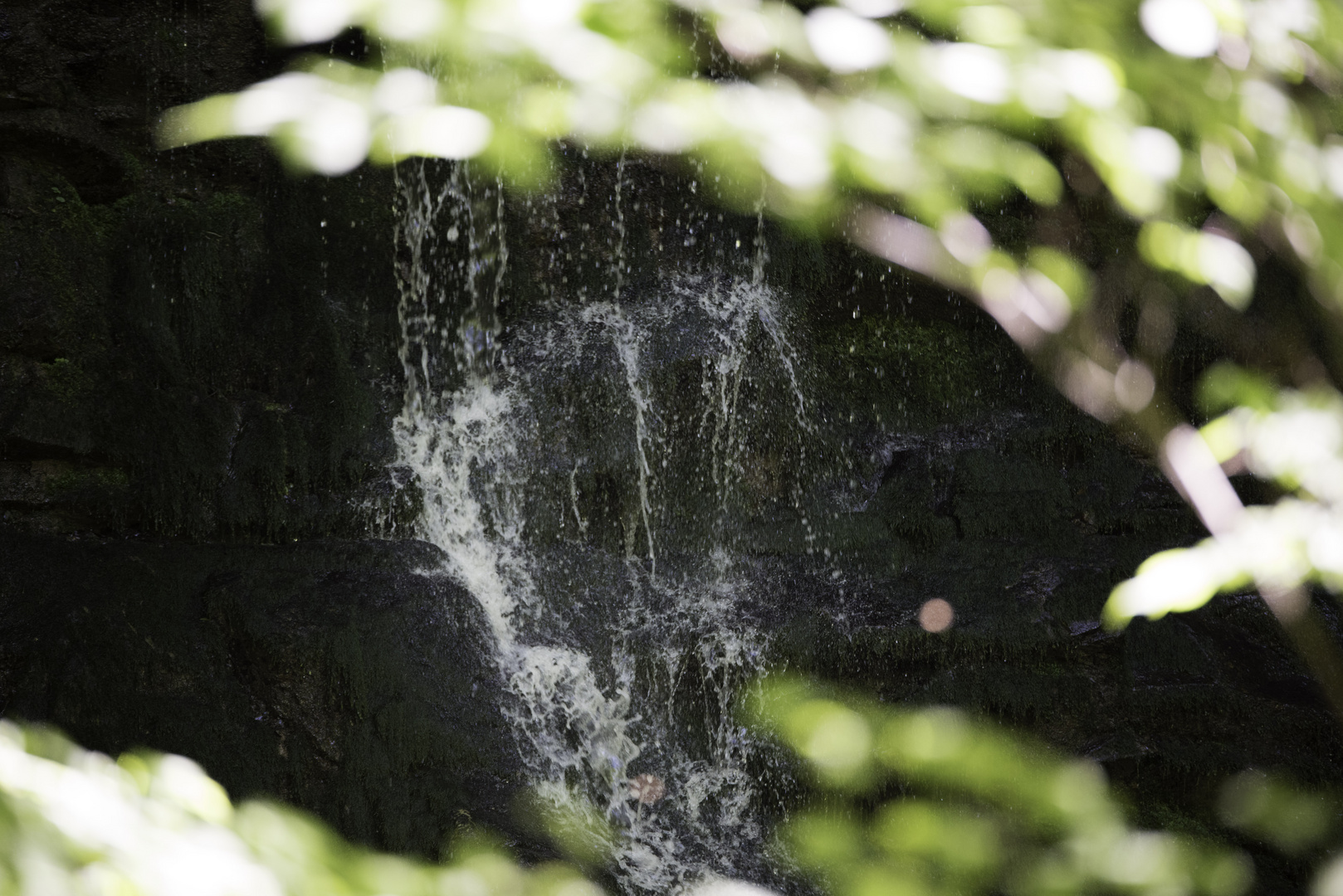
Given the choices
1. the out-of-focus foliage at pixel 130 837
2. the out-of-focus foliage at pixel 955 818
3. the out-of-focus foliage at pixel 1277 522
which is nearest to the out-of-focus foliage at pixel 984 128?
the out-of-focus foliage at pixel 1277 522

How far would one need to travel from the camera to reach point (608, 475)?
12.0 ft

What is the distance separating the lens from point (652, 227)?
3918mm

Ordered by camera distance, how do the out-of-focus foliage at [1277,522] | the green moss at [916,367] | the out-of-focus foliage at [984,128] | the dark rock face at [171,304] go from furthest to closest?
1. the green moss at [916,367]
2. the dark rock face at [171,304]
3. the out-of-focus foliage at [1277,522]
4. the out-of-focus foliage at [984,128]

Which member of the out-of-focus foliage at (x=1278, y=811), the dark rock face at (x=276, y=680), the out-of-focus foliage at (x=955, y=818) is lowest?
the dark rock face at (x=276, y=680)

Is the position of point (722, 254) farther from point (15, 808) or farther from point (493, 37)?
point (15, 808)

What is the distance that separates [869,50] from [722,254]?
1.80 meters

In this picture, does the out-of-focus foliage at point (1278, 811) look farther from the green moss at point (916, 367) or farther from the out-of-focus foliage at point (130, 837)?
the out-of-focus foliage at point (130, 837)

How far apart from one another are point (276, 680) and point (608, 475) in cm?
134

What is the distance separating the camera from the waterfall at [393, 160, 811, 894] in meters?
3.38

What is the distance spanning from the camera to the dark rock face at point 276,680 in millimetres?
3041

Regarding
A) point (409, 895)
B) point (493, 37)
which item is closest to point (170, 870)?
point (409, 895)

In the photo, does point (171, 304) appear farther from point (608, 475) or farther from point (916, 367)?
point (916, 367)

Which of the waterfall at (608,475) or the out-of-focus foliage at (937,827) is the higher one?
the waterfall at (608,475)

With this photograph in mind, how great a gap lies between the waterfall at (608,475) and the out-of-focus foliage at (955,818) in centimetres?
27
